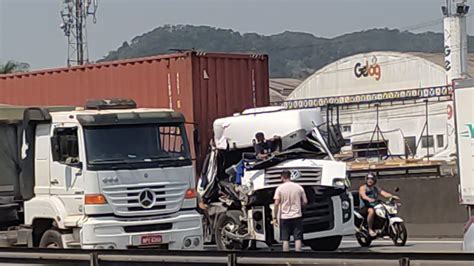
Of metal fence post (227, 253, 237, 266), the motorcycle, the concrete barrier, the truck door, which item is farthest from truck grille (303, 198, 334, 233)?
metal fence post (227, 253, 237, 266)

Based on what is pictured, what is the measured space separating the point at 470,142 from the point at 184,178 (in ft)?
21.6

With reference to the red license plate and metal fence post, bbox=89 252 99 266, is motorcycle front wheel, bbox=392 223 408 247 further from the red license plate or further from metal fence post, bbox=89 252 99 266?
metal fence post, bbox=89 252 99 266

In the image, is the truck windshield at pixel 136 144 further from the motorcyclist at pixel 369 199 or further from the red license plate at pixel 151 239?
the motorcyclist at pixel 369 199

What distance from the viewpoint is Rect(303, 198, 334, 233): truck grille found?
16.8 m

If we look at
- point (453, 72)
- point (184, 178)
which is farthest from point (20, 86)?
point (453, 72)

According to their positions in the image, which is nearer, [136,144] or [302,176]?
[136,144]

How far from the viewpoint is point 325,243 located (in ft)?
57.3

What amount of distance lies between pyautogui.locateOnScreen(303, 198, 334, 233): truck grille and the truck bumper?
2.49 metres

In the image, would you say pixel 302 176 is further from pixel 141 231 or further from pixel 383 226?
pixel 141 231

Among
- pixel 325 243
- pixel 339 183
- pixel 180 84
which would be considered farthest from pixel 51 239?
pixel 180 84

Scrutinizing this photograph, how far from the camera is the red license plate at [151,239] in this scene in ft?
47.3

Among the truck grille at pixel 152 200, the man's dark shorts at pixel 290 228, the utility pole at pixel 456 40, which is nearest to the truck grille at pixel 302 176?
the man's dark shorts at pixel 290 228

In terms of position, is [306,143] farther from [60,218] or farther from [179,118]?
[60,218]

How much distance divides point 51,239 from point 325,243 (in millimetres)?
5322
